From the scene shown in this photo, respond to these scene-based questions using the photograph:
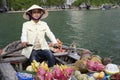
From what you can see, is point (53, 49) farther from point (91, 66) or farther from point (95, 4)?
point (95, 4)

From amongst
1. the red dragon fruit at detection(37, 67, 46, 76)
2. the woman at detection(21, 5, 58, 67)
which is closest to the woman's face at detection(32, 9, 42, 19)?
the woman at detection(21, 5, 58, 67)

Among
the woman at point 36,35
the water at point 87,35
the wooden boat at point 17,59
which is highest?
the woman at point 36,35

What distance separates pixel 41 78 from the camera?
727cm

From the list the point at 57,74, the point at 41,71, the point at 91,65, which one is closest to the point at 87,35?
the point at 91,65

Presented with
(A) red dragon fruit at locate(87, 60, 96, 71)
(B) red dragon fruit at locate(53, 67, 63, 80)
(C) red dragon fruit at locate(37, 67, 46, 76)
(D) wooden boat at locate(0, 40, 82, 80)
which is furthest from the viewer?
(D) wooden boat at locate(0, 40, 82, 80)

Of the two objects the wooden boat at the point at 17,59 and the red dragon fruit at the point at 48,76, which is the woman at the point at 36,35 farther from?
the red dragon fruit at the point at 48,76

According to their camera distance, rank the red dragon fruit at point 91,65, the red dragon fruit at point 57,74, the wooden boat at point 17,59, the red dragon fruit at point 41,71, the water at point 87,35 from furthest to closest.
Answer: the water at point 87,35 → the wooden boat at point 17,59 → the red dragon fruit at point 91,65 → the red dragon fruit at point 41,71 → the red dragon fruit at point 57,74

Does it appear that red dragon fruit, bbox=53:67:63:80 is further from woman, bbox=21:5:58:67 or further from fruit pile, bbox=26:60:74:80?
woman, bbox=21:5:58:67

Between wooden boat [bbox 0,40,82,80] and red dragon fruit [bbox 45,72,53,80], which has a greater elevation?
red dragon fruit [bbox 45,72,53,80]

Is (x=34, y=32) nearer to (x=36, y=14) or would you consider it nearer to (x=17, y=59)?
(x=36, y=14)

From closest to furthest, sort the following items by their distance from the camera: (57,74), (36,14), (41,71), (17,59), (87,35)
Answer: (57,74) < (41,71) < (36,14) < (17,59) < (87,35)

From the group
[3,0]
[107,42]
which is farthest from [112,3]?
[107,42]

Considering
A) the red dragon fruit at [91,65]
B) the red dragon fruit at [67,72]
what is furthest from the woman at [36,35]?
the red dragon fruit at [67,72]

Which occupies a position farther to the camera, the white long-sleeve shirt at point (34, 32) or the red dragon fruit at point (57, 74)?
the white long-sleeve shirt at point (34, 32)
